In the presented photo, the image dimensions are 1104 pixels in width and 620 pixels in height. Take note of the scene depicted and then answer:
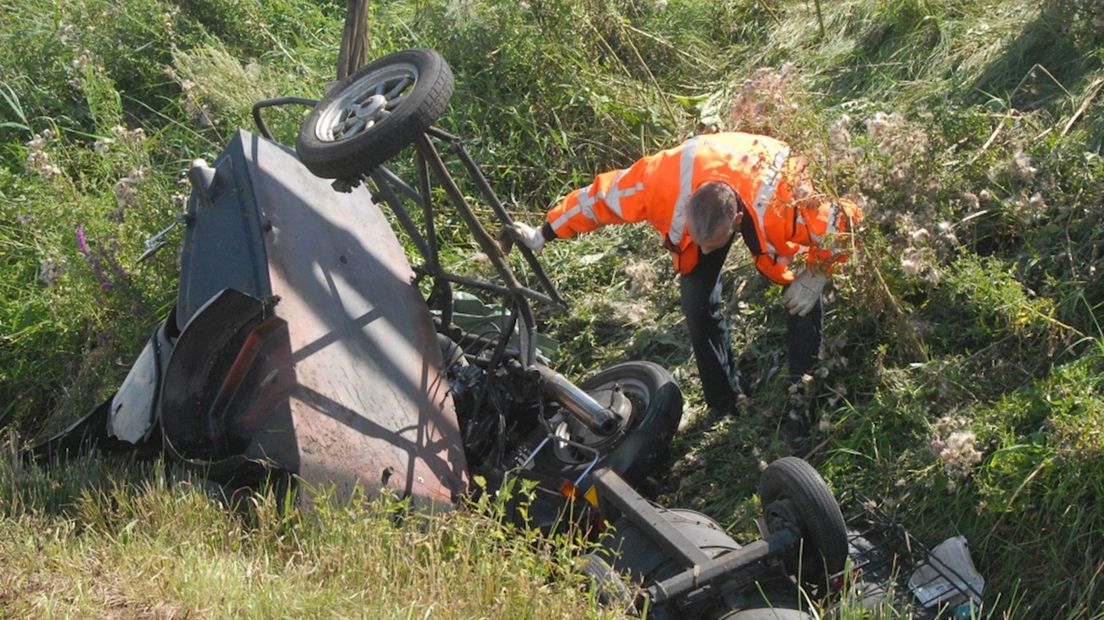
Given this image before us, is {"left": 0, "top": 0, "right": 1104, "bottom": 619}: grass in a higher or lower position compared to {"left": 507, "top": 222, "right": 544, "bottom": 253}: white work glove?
lower

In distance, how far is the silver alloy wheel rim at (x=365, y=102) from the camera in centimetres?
496

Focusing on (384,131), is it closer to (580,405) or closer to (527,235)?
(527,235)

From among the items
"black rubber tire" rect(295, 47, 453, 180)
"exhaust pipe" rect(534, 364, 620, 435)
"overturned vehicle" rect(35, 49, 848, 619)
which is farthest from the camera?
"exhaust pipe" rect(534, 364, 620, 435)

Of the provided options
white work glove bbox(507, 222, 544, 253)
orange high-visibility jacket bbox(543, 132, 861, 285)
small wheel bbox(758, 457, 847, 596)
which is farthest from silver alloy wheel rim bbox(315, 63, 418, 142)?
small wheel bbox(758, 457, 847, 596)

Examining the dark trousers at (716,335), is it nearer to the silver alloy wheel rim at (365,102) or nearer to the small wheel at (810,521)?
the small wheel at (810,521)

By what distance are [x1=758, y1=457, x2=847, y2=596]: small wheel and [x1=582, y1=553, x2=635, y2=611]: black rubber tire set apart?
60cm

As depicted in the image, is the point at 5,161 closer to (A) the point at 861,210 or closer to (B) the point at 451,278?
(B) the point at 451,278

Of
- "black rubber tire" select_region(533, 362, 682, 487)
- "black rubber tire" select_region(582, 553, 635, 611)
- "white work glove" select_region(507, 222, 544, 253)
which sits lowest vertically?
"black rubber tire" select_region(533, 362, 682, 487)

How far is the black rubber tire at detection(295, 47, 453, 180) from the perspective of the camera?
461cm

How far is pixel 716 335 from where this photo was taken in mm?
5566

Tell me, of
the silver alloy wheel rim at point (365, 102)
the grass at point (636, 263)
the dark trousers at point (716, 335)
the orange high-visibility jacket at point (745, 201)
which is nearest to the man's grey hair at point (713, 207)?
the orange high-visibility jacket at point (745, 201)

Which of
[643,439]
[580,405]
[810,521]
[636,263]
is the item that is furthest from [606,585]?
[636,263]

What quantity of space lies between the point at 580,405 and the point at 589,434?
0.76 ft

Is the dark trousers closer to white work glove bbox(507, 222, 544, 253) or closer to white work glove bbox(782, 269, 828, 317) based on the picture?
white work glove bbox(782, 269, 828, 317)
